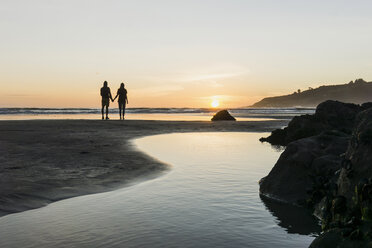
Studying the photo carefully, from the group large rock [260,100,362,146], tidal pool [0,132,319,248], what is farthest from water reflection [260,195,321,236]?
large rock [260,100,362,146]

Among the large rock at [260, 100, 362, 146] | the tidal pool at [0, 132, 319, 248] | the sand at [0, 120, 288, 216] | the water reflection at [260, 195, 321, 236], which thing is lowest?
the water reflection at [260, 195, 321, 236]

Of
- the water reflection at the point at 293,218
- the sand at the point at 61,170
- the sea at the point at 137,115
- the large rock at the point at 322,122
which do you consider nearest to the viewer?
the water reflection at the point at 293,218

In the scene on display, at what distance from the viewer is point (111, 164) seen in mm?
8688

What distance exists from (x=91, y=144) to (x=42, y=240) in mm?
8465

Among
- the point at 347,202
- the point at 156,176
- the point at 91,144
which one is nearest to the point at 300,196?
the point at 347,202

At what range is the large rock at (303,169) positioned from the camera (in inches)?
235

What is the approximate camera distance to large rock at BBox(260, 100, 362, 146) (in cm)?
1364

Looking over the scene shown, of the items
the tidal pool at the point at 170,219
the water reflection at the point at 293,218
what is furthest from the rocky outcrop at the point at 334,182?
the tidal pool at the point at 170,219

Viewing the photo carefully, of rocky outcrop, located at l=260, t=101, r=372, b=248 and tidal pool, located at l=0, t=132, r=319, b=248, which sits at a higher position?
rocky outcrop, located at l=260, t=101, r=372, b=248

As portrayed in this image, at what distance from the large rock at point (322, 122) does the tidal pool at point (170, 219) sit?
712 centimetres

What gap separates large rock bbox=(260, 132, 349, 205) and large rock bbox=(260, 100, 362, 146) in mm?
6712

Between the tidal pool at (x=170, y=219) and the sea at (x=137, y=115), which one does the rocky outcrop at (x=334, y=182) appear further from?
the sea at (x=137, y=115)

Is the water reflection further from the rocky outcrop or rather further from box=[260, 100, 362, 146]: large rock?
box=[260, 100, 362, 146]: large rock

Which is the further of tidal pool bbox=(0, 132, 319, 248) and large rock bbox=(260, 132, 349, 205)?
large rock bbox=(260, 132, 349, 205)
